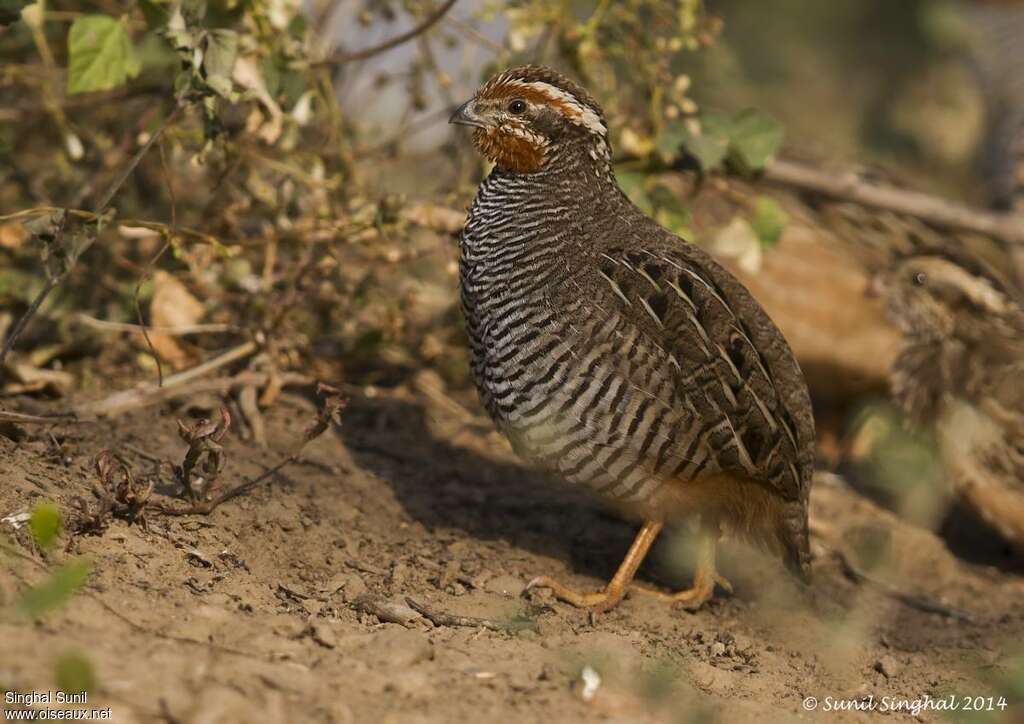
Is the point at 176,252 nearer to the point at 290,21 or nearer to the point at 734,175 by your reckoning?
the point at 290,21

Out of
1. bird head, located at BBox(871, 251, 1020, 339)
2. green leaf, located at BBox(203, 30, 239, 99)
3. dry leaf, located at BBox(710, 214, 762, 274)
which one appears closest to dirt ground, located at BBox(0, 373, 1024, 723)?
bird head, located at BBox(871, 251, 1020, 339)

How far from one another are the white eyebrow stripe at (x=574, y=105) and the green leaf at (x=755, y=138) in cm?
137

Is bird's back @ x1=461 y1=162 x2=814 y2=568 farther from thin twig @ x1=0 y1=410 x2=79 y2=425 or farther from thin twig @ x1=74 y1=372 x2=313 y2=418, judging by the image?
thin twig @ x1=0 y1=410 x2=79 y2=425

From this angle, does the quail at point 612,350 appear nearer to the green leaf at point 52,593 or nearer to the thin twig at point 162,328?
the thin twig at point 162,328

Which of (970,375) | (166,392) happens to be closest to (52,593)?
(166,392)

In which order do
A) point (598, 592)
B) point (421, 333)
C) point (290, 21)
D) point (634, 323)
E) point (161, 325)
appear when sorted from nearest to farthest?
point (634, 323), point (598, 592), point (290, 21), point (161, 325), point (421, 333)

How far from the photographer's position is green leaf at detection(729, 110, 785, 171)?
6191 millimetres

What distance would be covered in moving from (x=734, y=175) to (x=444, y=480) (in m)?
2.23

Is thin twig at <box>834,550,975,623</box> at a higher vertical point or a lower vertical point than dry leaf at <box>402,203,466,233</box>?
lower

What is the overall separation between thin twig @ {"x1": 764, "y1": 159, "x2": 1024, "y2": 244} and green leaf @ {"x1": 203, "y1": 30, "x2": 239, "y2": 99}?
316cm

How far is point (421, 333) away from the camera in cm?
687

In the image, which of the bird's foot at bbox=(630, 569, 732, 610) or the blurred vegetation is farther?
the blurred vegetation

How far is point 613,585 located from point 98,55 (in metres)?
3.02

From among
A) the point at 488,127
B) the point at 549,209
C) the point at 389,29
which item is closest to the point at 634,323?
the point at 549,209
